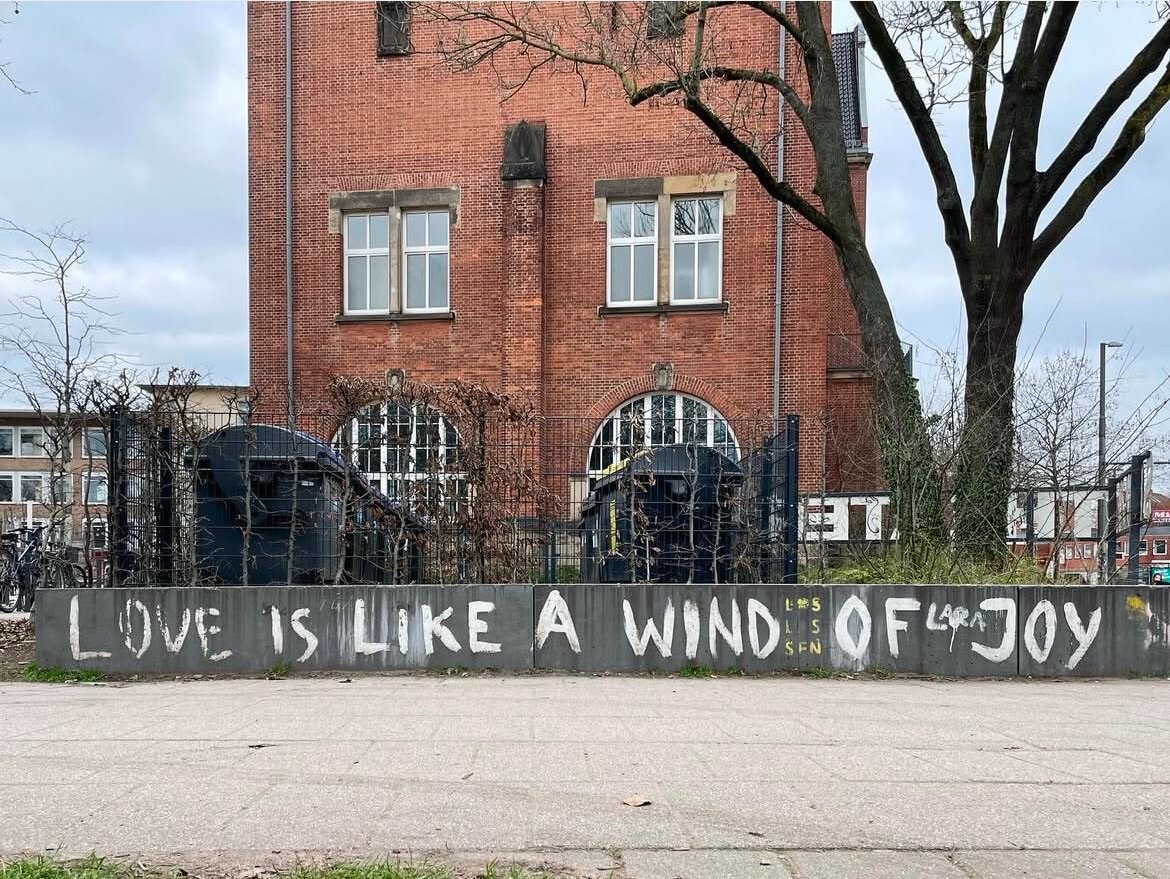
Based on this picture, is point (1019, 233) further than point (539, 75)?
No

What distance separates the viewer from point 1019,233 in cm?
1222

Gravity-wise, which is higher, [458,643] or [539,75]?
[539,75]

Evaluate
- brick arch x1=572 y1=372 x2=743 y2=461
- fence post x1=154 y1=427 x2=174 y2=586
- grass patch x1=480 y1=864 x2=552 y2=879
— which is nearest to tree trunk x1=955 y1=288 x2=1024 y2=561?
brick arch x1=572 y1=372 x2=743 y2=461

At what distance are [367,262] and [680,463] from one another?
38.7 ft

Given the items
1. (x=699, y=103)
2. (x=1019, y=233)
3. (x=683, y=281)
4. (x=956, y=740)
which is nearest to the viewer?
(x=956, y=740)

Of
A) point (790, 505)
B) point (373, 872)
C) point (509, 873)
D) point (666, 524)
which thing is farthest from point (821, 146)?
point (373, 872)

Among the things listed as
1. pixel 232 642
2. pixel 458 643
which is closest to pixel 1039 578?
pixel 458 643

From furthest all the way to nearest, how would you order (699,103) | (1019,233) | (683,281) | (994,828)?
(683,281)
(1019,233)
(699,103)
(994,828)

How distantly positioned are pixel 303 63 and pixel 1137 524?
1717 centimetres

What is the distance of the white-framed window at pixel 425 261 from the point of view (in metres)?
18.6

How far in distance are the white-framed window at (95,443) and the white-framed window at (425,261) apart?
371 inches

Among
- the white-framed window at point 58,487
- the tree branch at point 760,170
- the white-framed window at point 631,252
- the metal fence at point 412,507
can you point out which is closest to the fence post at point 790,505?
the metal fence at point 412,507

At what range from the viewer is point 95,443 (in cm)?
936

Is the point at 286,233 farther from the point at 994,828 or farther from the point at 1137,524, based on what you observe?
the point at 994,828
